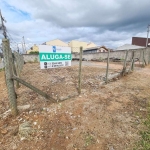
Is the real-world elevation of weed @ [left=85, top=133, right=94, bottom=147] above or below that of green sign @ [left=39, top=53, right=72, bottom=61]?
below

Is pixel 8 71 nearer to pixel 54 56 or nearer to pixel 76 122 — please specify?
pixel 54 56

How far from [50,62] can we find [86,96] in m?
1.66

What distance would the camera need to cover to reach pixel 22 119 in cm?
280

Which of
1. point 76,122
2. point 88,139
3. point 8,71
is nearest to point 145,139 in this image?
point 88,139

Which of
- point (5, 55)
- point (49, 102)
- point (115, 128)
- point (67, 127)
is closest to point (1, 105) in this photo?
point (49, 102)

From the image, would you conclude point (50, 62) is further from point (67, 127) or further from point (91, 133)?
point (91, 133)

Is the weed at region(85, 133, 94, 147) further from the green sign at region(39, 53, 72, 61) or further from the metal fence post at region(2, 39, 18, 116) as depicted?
the green sign at region(39, 53, 72, 61)

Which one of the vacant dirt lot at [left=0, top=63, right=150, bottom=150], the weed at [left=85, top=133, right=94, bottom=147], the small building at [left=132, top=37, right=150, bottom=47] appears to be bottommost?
the weed at [left=85, top=133, right=94, bottom=147]

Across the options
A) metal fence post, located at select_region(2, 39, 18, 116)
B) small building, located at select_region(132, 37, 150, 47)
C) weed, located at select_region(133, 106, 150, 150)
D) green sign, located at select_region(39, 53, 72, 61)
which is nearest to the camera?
weed, located at select_region(133, 106, 150, 150)

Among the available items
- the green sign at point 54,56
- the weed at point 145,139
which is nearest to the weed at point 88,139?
the weed at point 145,139

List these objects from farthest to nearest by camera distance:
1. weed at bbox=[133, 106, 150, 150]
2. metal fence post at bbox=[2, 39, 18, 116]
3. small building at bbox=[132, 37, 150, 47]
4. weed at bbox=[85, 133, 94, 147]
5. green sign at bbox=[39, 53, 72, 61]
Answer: small building at bbox=[132, 37, 150, 47], green sign at bbox=[39, 53, 72, 61], metal fence post at bbox=[2, 39, 18, 116], weed at bbox=[85, 133, 94, 147], weed at bbox=[133, 106, 150, 150]

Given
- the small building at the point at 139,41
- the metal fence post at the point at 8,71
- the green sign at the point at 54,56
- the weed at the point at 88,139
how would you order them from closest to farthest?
the weed at the point at 88,139 → the metal fence post at the point at 8,71 → the green sign at the point at 54,56 → the small building at the point at 139,41

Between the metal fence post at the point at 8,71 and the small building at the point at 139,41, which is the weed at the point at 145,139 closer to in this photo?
the metal fence post at the point at 8,71

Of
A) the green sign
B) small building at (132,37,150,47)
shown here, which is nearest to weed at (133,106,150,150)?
the green sign
